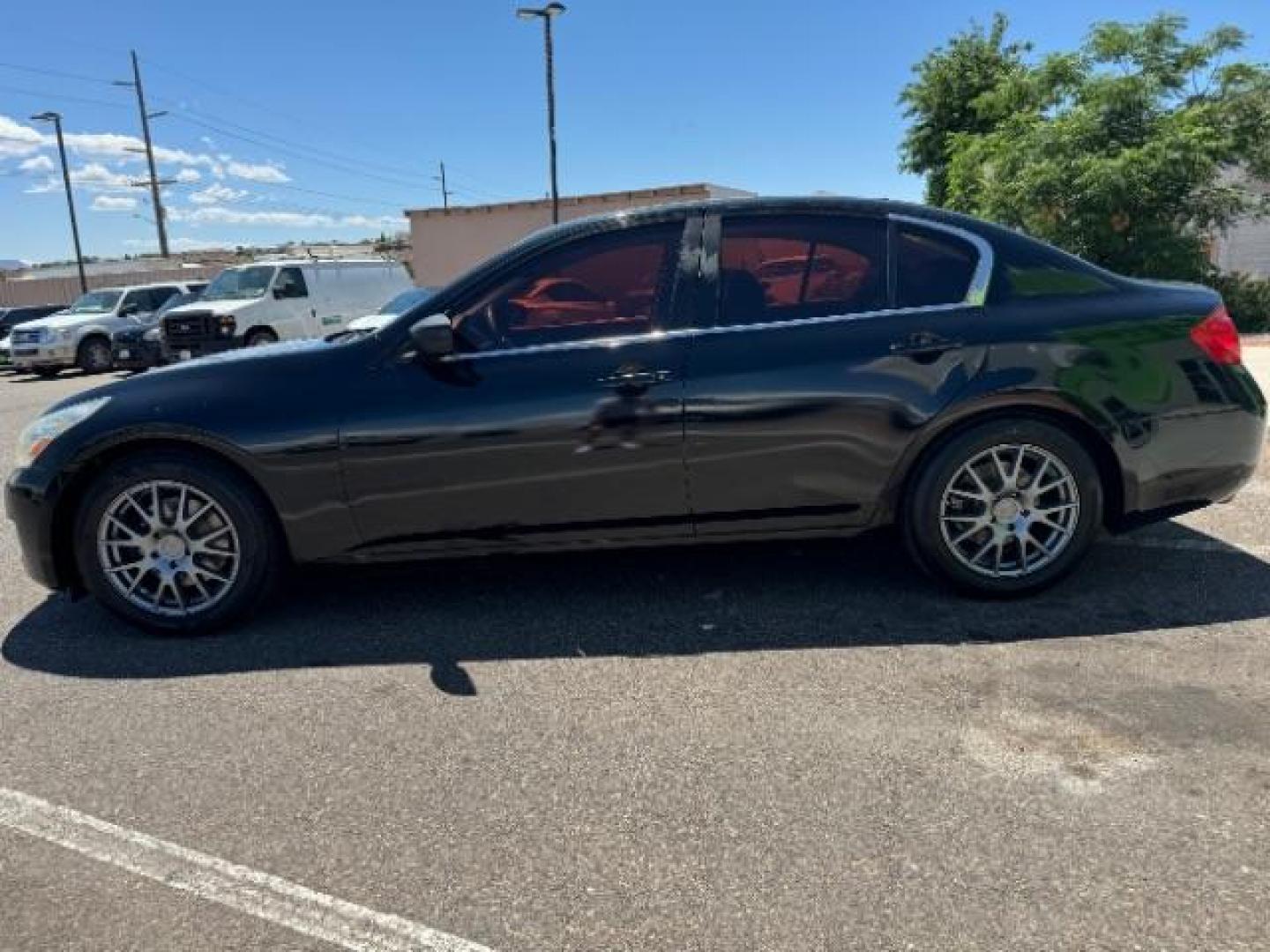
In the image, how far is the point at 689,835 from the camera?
258 centimetres

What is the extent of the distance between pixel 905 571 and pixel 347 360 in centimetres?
262

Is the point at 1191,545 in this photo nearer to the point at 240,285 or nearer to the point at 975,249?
the point at 975,249

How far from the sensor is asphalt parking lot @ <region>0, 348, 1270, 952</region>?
2303mm

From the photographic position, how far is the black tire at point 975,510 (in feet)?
13.1

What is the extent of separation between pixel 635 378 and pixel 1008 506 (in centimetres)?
162

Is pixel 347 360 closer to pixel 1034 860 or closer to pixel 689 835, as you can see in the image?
pixel 689 835

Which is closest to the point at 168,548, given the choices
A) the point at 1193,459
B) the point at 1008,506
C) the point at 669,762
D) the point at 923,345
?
the point at 669,762

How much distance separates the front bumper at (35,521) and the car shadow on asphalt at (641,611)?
308mm

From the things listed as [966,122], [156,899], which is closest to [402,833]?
[156,899]

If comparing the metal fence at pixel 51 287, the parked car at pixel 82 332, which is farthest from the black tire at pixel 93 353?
the metal fence at pixel 51 287

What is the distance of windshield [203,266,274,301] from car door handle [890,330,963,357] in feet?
49.3

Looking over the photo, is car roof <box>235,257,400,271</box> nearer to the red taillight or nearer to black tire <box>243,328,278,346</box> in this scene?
black tire <box>243,328,278,346</box>

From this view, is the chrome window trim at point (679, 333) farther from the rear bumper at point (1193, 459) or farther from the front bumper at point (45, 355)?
the front bumper at point (45, 355)

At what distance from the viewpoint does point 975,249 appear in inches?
161
